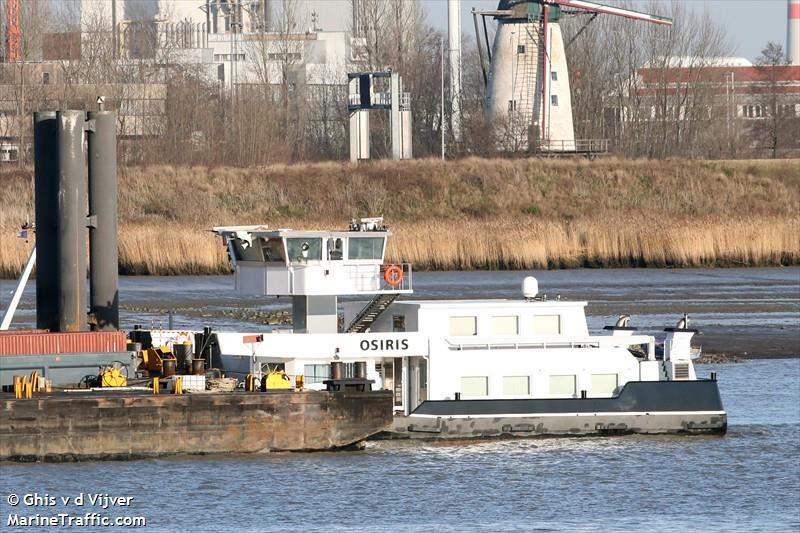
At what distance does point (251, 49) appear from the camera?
504 feet

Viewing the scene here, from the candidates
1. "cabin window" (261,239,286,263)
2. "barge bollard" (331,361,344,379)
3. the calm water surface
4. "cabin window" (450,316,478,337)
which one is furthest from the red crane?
the calm water surface

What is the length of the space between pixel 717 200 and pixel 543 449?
70360 millimetres

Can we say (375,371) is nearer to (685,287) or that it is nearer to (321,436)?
(321,436)

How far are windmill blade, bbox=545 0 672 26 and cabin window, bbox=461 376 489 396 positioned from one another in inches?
3075

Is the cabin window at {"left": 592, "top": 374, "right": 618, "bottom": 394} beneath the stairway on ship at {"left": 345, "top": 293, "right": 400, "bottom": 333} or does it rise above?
beneath

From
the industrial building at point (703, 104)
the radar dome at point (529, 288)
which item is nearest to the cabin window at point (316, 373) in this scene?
the radar dome at point (529, 288)

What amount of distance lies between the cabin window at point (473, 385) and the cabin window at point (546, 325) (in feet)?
6.54

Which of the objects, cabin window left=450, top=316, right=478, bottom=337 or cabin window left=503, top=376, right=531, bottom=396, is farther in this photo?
cabin window left=450, top=316, right=478, bottom=337

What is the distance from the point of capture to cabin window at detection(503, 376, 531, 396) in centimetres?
3766

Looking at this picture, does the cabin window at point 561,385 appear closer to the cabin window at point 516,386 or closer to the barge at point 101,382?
the cabin window at point 516,386

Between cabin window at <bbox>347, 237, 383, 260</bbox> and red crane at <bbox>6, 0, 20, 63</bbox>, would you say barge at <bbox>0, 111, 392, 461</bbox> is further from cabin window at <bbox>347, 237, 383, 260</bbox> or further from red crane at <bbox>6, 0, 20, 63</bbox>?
red crane at <bbox>6, 0, 20, 63</bbox>

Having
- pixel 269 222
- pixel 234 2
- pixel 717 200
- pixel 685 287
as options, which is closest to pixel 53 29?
pixel 234 2

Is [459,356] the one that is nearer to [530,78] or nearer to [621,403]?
[621,403]

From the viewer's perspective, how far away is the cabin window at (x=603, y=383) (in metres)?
38.1
